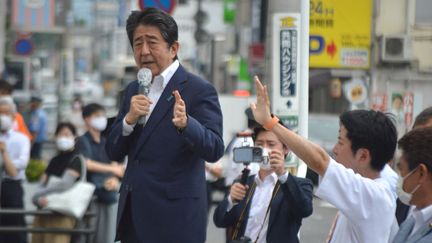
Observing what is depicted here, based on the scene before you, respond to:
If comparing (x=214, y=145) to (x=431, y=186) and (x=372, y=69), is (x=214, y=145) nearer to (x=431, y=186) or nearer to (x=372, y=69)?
(x=431, y=186)

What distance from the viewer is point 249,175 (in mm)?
6598

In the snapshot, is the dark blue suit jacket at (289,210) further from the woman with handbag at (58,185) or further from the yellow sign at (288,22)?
the woman with handbag at (58,185)

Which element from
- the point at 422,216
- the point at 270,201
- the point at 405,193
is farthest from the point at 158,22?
the point at 422,216

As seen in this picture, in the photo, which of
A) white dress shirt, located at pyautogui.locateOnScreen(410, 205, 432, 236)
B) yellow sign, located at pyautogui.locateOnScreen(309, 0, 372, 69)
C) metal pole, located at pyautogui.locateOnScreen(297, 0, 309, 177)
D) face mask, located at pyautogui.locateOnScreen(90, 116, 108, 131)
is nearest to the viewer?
white dress shirt, located at pyautogui.locateOnScreen(410, 205, 432, 236)

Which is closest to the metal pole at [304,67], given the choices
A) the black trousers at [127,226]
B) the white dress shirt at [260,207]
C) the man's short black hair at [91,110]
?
the white dress shirt at [260,207]

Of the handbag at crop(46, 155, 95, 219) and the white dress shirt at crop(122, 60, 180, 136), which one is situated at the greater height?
the white dress shirt at crop(122, 60, 180, 136)

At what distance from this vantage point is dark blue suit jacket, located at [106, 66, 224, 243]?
551 centimetres

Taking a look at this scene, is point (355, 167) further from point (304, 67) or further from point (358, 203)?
point (304, 67)

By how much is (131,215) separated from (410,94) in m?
12.7

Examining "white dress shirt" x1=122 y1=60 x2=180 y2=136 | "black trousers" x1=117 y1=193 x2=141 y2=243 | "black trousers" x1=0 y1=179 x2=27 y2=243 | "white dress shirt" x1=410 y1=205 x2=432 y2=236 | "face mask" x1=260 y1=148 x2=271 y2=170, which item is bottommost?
"black trousers" x1=0 y1=179 x2=27 y2=243

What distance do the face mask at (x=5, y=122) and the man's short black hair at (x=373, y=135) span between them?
6.84 m

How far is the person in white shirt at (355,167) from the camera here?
4.29 metres

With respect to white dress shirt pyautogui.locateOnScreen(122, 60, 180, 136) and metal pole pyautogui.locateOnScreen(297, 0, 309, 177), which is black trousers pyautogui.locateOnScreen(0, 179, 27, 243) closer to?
metal pole pyautogui.locateOnScreen(297, 0, 309, 177)

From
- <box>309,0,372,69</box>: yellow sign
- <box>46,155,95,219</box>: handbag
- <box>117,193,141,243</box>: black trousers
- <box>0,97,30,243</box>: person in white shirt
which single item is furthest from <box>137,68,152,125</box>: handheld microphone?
<box>309,0,372,69</box>: yellow sign
